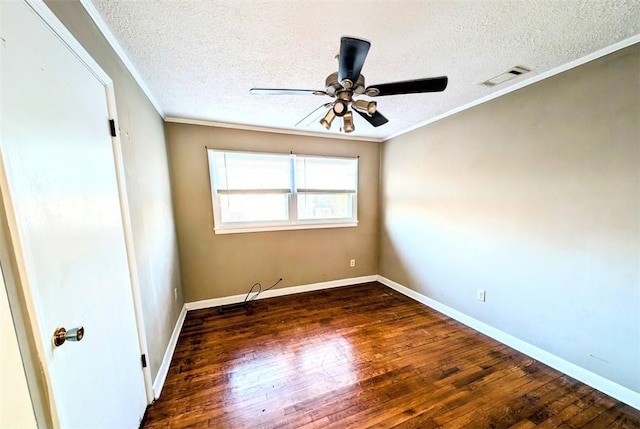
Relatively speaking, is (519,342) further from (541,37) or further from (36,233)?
(36,233)

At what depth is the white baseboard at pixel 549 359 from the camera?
5.32 feet

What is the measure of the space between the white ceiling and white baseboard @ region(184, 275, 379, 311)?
7.98ft

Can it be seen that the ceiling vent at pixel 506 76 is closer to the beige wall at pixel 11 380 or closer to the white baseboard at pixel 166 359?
the beige wall at pixel 11 380

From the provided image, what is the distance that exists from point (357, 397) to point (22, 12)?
98.4 inches

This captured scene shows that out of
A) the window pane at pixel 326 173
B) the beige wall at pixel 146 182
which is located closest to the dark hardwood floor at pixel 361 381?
the beige wall at pixel 146 182

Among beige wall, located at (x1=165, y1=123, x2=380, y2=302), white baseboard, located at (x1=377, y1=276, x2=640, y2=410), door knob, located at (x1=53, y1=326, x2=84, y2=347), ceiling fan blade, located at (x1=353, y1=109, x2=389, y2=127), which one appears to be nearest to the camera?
door knob, located at (x1=53, y1=326, x2=84, y2=347)

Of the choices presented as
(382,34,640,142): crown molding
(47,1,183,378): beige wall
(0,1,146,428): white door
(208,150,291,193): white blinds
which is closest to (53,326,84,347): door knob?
(0,1,146,428): white door

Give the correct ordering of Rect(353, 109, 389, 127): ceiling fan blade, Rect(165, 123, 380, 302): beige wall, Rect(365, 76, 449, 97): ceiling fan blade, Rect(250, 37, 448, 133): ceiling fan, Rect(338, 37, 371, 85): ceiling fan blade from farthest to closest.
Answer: Rect(165, 123, 380, 302): beige wall, Rect(353, 109, 389, 127): ceiling fan blade, Rect(365, 76, 449, 97): ceiling fan blade, Rect(250, 37, 448, 133): ceiling fan, Rect(338, 37, 371, 85): ceiling fan blade

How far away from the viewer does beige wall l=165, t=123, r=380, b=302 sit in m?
2.88

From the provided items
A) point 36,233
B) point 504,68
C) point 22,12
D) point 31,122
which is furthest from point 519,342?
point 22,12

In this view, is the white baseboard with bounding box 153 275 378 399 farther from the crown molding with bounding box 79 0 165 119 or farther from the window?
the crown molding with bounding box 79 0 165 119

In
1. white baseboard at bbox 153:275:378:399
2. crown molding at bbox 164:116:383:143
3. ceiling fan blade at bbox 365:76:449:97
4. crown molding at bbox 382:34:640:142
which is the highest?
crown molding at bbox 382:34:640:142

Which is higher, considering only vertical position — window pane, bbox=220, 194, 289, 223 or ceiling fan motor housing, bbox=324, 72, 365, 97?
ceiling fan motor housing, bbox=324, 72, 365, 97

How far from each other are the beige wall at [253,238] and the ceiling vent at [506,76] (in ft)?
6.16
